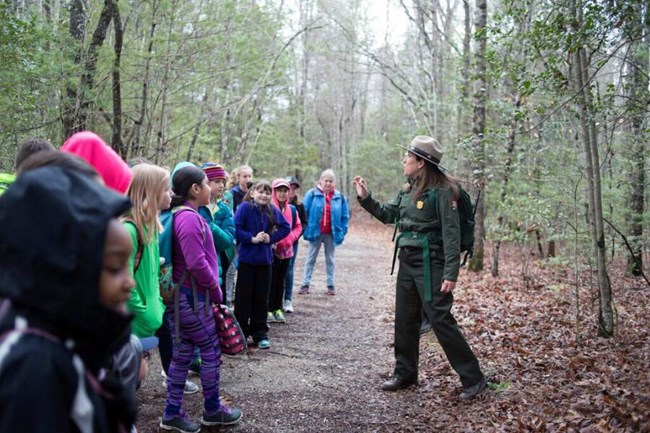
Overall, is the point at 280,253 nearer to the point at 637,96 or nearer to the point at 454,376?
the point at 454,376

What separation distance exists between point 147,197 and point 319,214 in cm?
691

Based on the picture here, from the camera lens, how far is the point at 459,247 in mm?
5023

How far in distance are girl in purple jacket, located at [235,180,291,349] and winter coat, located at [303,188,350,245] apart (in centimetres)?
334

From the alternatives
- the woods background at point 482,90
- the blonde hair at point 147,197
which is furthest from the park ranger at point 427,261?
the blonde hair at point 147,197

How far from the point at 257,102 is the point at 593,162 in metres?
14.9

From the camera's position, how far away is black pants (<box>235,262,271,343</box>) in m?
6.71

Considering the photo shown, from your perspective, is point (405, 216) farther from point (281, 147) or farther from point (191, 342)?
point (281, 147)

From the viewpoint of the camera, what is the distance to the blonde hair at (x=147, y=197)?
11.2 ft

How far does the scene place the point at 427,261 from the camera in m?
5.22

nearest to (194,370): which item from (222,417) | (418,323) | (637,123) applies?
(222,417)

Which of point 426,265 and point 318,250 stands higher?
point 426,265

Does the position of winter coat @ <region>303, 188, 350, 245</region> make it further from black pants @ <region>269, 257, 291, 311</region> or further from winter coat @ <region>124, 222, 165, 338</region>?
winter coat @ <region>124, 222, 165, 338</region>

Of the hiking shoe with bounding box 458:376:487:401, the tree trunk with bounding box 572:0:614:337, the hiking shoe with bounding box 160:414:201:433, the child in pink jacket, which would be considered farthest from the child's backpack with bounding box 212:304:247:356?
the tree trunk with bounding box 572:0:614:337

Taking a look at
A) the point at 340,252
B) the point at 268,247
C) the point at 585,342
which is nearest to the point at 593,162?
the point at 585,342
